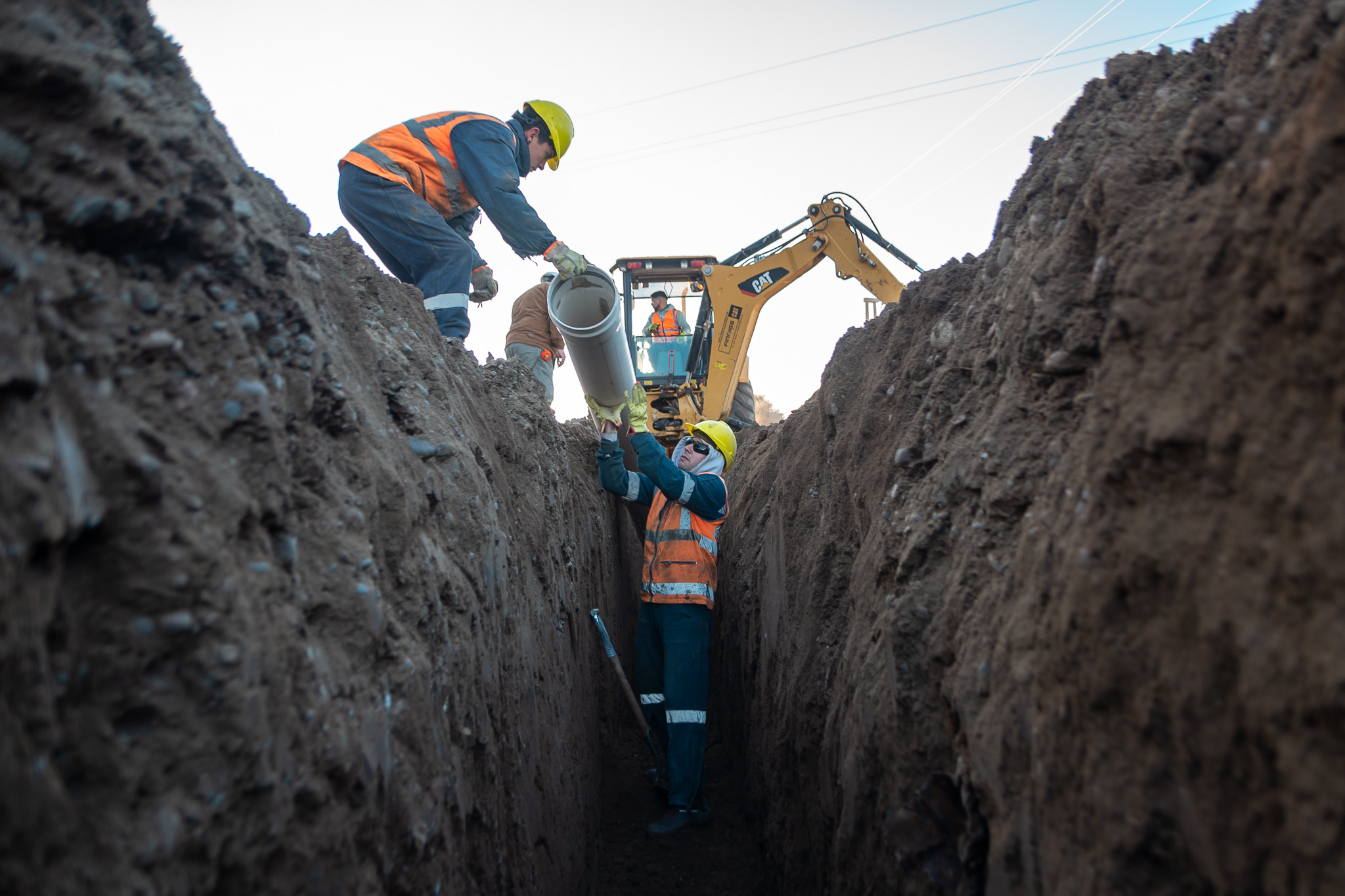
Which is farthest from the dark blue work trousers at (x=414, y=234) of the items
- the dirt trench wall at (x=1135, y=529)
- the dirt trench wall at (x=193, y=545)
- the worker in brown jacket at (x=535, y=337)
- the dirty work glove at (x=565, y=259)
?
the worker in brown jacket at (x=535, y=337)

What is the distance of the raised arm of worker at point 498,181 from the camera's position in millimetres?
4227

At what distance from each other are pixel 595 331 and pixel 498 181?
1.01m

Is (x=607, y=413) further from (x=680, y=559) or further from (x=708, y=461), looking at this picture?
(x=680, y=559)

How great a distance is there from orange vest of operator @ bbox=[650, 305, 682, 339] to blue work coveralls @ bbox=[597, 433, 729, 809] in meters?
5.91

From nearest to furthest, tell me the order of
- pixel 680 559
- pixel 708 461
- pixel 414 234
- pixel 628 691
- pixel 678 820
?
pixel 414 234, pixel 678 820, pixel 628 691, pixel 680 559, pixel 708 461

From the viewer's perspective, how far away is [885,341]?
3.52 metres

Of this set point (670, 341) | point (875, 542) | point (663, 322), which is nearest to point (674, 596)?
point (875, 542)

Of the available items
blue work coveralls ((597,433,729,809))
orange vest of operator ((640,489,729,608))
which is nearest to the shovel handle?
blue work coveralls ((597,433,729,809))

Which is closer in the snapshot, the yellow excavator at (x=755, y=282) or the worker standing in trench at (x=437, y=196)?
the worker standing in trench at (x=437, y=196)

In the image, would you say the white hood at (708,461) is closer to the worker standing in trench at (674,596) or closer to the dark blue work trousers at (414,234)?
the worker standing in trench at (674,596)

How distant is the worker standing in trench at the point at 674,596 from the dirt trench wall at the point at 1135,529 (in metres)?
2.10

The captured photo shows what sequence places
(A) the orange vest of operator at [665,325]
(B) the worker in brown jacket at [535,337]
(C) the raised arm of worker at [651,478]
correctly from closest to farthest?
1. (C) the raised arm of worker at [651,478]
2. (B) the worker in brown jacket at [535,337]
3. (A) the orange vest of operator at [665,325]

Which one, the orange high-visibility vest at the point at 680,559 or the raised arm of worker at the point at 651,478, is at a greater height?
the raised arm of worker at the point at 651,478

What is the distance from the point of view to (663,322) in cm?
1127
